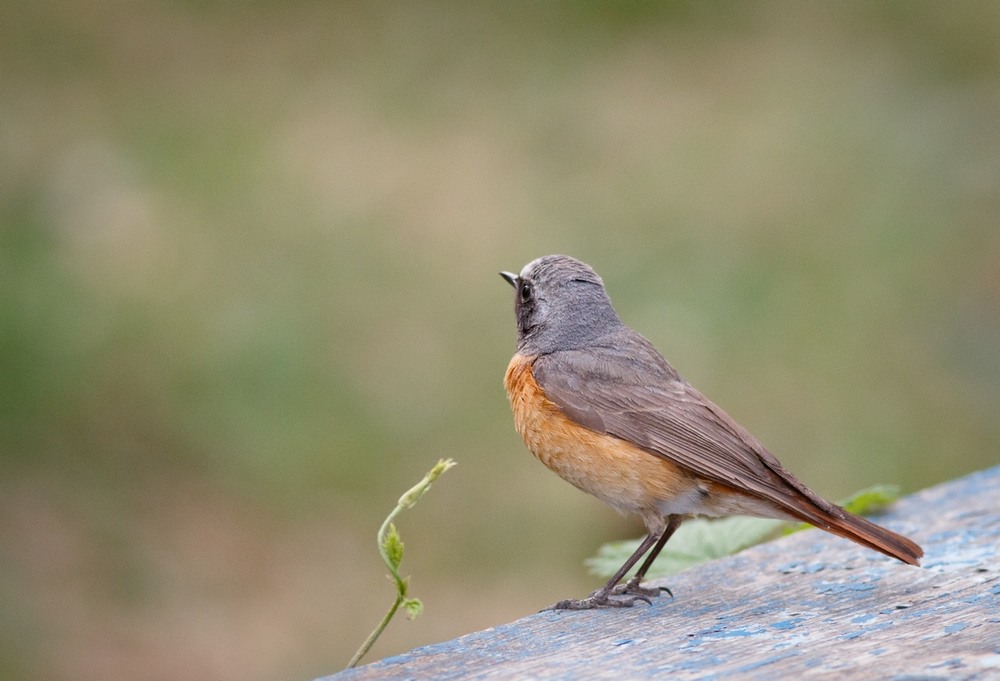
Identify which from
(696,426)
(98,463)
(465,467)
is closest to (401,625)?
(465,467)

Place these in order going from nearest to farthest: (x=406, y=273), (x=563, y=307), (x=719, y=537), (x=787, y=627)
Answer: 1. (x=787, y=627)
2. (x=719, y=537)
3. (x=563, y=307)
4. (x=406, y=273)

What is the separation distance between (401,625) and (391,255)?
2.70 metres

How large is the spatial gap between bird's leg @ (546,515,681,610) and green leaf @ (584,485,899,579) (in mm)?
193

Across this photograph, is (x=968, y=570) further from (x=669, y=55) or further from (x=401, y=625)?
(x=669, y=55)

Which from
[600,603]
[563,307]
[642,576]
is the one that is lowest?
[600,603]

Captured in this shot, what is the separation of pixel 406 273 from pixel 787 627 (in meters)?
6.02

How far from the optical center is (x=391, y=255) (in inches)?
359

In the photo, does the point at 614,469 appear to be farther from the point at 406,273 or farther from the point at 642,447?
the point at 406,273

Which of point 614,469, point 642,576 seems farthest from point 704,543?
point 614,469

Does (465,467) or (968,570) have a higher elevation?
(465,467)

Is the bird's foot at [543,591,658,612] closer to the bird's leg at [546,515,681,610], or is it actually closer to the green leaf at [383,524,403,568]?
the bird's leg at [546,515,681,610]

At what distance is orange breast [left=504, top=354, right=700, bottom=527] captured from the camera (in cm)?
420

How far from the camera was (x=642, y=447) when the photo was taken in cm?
425

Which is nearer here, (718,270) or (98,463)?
(98,463)
